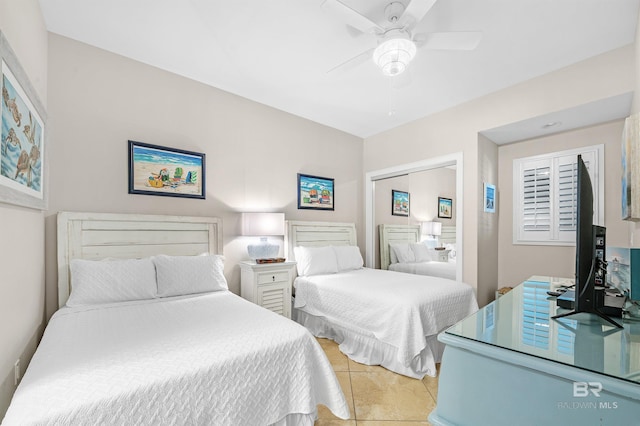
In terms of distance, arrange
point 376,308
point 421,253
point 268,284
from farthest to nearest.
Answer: point 421,253 < point 268,284 < point 376,308

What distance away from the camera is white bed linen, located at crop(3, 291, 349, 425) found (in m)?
1.02

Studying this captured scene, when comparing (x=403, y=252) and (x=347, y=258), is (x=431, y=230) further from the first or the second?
(x=347, y=258)

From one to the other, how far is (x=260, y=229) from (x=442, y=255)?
2.23m

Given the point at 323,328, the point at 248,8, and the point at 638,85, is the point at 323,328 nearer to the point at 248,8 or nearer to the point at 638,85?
the point at 248,8

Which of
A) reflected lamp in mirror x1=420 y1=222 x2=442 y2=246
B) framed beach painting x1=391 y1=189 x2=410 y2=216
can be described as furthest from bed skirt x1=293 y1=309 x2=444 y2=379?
framed beach painting x1=391 y1=189 x2=410 y2=216

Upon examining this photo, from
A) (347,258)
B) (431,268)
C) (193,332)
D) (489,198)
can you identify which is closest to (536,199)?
(489,198)

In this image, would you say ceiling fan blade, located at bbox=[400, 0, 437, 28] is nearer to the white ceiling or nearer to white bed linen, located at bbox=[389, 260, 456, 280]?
the white ceiling

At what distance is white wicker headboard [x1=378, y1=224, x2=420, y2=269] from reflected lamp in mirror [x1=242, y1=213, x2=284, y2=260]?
1.77 metres

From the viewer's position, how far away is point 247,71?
8.87 feet

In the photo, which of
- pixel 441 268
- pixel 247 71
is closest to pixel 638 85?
pixel 441 268

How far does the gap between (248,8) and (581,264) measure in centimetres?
231

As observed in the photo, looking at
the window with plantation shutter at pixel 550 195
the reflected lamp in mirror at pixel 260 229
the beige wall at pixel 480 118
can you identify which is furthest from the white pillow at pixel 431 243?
the reflected lamp in mirror at pixel 260 229

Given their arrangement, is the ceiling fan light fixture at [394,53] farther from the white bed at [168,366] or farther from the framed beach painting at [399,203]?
the framed beach painting at [399,203]

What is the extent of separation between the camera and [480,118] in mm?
3102
